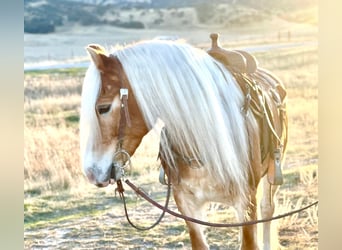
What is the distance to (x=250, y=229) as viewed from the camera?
7.43ft

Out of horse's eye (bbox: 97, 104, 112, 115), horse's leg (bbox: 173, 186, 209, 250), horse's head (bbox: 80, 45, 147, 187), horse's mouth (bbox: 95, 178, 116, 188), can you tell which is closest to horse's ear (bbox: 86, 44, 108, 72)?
horse's head (bbox: 80, 45, 147, 187)

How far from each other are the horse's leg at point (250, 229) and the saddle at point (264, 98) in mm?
124

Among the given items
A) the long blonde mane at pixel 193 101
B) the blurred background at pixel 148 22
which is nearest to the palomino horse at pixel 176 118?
the long blonde mane at pixel 193 101

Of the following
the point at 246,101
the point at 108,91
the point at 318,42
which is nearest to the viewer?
the point at 108,91

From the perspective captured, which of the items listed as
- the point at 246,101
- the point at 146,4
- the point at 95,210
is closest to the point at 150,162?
the point at 95,210

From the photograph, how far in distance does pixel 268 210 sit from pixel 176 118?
575mm

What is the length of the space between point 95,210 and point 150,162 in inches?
11.2

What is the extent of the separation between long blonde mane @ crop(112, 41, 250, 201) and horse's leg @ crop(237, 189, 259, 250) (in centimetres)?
11

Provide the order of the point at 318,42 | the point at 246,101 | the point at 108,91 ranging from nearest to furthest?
the point at 108,91
the point at 246,101
the point at 318,42

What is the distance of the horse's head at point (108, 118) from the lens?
2.04m

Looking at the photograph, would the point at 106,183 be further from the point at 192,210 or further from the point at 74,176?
the point at 192,210

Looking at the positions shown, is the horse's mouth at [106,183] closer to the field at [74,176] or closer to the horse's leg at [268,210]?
the field at [74,176]
